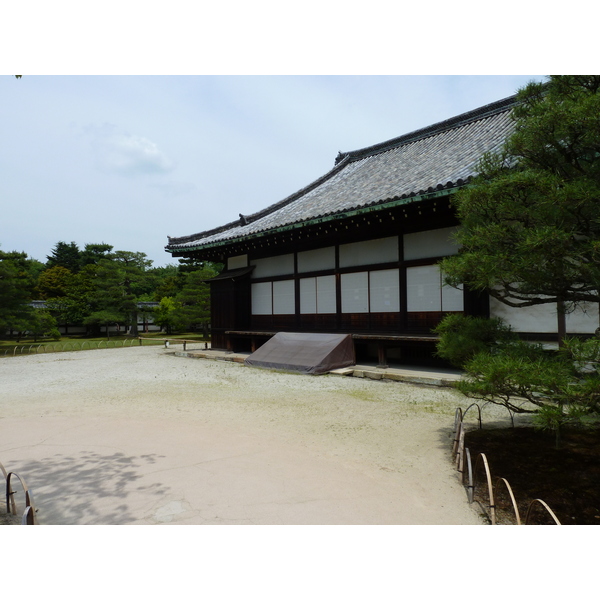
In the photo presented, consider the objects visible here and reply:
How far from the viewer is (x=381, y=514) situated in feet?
10.5

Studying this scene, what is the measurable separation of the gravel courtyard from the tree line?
9.34m

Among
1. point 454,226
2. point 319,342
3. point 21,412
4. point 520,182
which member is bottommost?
point 21,412

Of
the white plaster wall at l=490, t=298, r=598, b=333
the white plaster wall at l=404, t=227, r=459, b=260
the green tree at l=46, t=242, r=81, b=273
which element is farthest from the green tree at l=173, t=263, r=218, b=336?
the green tree at l=46, t=242, r=81, b=273

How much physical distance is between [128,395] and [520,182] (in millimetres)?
7385

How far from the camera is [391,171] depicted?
1278 centimetres

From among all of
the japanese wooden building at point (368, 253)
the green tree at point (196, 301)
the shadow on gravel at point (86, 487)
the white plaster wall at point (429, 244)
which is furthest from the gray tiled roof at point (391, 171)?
the green tree at point (196, 301)

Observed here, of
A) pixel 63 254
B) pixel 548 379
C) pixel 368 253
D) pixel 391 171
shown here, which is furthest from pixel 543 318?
pixel 63 254

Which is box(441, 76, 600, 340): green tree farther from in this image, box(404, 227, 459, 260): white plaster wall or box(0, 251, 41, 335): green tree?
box(0, 251, 41, 335): green tree

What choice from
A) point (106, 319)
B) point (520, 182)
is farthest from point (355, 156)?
point (106, 319)

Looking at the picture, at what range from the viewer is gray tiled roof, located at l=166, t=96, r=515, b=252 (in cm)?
1030

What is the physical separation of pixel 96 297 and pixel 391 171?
21715mm

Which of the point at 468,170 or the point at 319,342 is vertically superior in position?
the point at 468,170

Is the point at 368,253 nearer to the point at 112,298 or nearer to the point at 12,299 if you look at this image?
the point at 12,299

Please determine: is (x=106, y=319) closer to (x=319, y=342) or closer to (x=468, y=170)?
(x=319, y=342)
